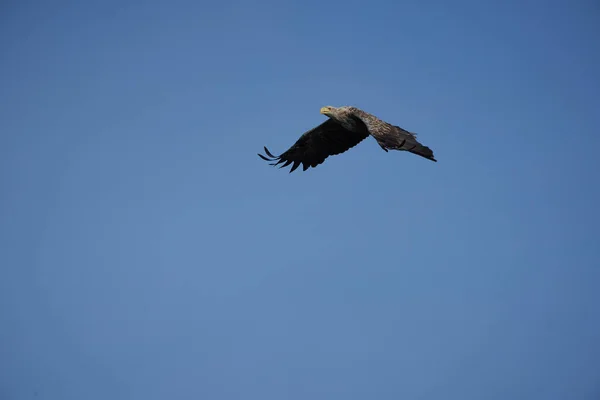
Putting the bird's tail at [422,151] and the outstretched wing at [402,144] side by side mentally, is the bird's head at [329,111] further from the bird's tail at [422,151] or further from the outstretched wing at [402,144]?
the bird's tail at [422,151]

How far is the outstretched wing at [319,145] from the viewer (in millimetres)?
22359

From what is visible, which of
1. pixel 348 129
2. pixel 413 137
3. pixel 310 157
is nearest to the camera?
pixel 413 137

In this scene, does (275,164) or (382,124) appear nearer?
(382,124)

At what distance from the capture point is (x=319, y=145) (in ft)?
75.8

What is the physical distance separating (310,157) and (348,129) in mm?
2546

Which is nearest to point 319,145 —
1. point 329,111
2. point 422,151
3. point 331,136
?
point 331,136

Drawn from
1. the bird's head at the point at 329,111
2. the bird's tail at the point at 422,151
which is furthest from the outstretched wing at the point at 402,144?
the bird's head at the point at 329,111

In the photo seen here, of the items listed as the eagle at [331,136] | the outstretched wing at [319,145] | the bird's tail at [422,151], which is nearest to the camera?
the bird's tail at [422,151]

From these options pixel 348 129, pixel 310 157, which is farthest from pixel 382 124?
pixel 310 157

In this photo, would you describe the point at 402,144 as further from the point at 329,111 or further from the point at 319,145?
the point at 319,145

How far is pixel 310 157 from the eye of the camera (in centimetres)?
2328

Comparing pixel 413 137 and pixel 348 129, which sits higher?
pixel 348 129

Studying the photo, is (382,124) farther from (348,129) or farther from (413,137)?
(348,129)

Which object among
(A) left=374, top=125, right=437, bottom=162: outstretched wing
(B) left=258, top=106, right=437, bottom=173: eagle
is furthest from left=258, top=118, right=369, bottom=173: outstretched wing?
(A) left=374, top=125, right=437, bottom=162: outstretched wing
